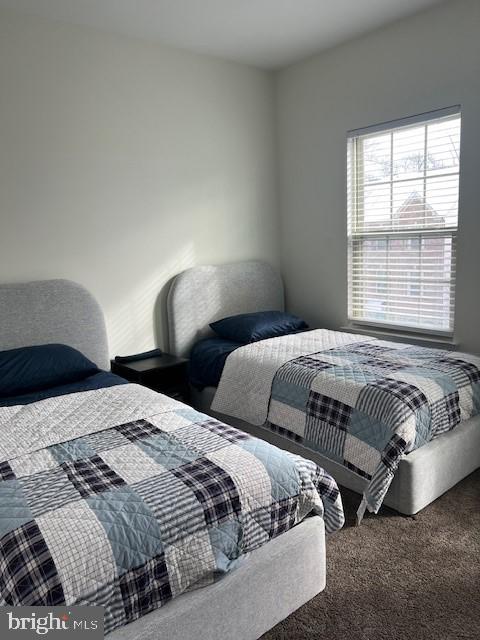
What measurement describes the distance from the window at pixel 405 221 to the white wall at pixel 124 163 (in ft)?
2.88

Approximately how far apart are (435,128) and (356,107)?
0.64 metres

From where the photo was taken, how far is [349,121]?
366cm

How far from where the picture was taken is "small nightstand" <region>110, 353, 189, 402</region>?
3244 millimetres

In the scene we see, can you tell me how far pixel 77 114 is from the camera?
3.16m

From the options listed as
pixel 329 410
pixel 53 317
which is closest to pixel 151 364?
pixel 53 317

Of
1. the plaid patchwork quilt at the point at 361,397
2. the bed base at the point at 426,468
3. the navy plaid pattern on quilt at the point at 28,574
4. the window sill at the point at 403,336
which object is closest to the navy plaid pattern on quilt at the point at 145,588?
the navy plaid pattern on quilt at the point at 28,574

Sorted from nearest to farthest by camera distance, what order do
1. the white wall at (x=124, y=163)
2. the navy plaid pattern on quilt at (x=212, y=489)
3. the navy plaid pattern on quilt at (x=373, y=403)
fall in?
the navy plaid pattern on quilt at (x=212, y=489), the navy plaid pattern on quilt at (x=373, y=403), the white wall at (x=124, y=163)

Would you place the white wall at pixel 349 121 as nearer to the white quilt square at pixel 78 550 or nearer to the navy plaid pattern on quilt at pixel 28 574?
the white quilt square at pixel 78 550

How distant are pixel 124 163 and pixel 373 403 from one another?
7.37 ft

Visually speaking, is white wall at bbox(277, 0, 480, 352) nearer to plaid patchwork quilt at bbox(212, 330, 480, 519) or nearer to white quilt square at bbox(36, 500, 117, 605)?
plaid patchwork quilt at bbox(212, 330, 480, 519)

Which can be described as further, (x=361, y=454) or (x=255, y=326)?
(x=255, y=326)

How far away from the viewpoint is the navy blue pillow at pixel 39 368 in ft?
8.48

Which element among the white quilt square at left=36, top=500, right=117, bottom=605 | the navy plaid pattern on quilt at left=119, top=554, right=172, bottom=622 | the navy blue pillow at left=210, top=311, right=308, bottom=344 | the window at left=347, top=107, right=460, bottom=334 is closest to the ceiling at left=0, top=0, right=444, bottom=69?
the window at left=347, top=107, right=460, bottom=334

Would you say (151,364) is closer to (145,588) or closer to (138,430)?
(138,430)
